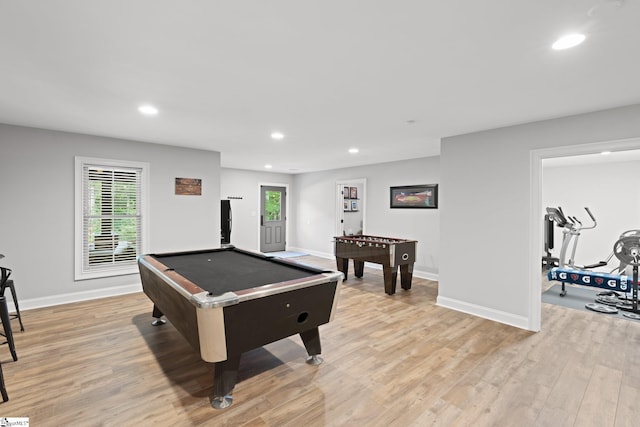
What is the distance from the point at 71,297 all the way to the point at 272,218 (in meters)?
5.24

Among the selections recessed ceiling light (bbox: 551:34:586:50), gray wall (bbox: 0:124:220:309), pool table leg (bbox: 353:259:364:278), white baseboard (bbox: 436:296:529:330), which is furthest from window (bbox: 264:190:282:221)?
recessed ceiling light (bbox: 551:34:586:50)

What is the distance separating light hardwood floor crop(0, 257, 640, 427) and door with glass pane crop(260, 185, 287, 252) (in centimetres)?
507

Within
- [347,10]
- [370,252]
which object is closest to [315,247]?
[370,252]

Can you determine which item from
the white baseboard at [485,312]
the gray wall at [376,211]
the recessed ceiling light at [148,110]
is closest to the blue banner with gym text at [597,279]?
the gray wall at [376,211]

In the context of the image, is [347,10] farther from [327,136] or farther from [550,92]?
[327,136]

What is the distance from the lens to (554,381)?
2.40 m

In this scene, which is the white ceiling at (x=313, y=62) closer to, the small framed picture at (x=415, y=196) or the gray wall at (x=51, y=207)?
the gray wall at (x=51, y=207)

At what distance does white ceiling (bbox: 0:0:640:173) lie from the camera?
60.1 inches

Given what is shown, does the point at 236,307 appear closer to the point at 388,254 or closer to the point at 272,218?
the point at 388,254

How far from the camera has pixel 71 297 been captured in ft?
13.6

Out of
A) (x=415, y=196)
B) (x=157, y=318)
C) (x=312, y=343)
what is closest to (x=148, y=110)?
(x=157, y=318)

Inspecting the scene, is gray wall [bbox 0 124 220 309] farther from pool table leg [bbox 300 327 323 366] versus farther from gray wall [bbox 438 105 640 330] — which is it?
gray wall [bbox 438 105 640 330]

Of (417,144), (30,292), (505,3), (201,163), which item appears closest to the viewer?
(505,3)

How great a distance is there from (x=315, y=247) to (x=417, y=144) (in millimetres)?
4605
